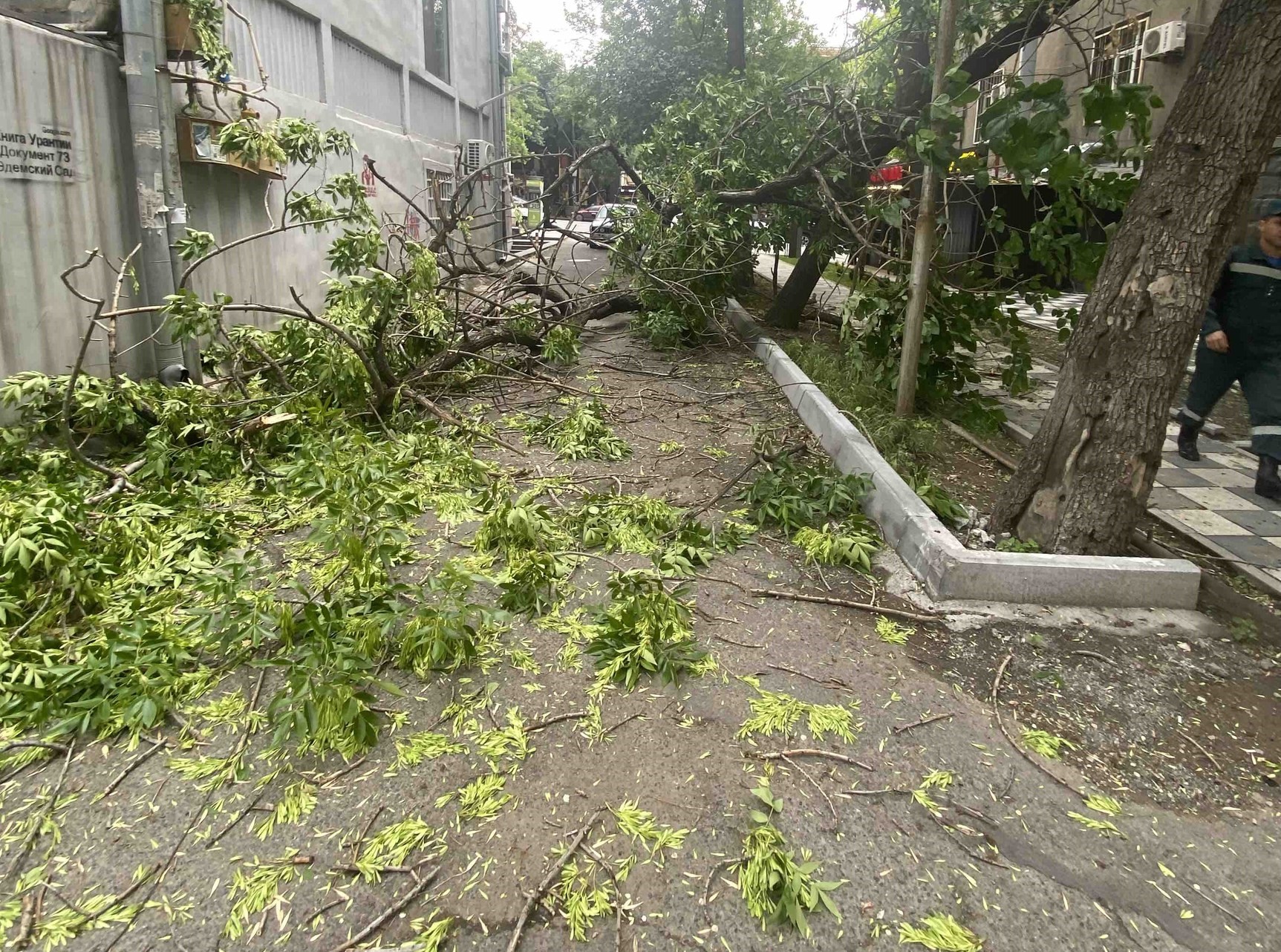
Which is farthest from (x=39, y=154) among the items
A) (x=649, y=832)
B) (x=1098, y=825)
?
(x=1098, y=825)

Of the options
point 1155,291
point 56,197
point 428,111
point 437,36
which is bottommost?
point 1155,291

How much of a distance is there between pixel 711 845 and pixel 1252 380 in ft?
16.4

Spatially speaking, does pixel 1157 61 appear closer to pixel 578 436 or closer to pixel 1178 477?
pixel 1178 477

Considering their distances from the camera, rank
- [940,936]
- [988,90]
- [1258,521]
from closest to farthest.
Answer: [940,936]
[1258,521]
[988,90]

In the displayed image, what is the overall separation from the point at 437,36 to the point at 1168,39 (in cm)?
1226

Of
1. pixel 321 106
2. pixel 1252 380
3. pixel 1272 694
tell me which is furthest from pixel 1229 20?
pixel 321 106

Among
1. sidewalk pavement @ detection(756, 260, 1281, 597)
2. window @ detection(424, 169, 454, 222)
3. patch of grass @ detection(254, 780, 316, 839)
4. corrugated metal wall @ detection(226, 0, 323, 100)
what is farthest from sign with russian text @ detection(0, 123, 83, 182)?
window @ detection(424, 169, 454, 222)

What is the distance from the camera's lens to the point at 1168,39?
12445 mm

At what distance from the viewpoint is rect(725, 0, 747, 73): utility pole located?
1448 centimetres

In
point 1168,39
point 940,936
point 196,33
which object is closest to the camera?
point 940,936

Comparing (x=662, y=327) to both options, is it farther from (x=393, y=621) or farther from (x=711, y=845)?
(x=711, y=845)

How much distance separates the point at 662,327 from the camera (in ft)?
32.3

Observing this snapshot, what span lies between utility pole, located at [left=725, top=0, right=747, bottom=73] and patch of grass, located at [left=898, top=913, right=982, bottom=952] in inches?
576

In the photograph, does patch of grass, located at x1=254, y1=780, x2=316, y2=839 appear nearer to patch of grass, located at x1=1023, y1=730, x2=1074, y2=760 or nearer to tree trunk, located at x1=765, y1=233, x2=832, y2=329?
patch of grass, located at x1=1023, y1=730, x2=1074, y2=760
